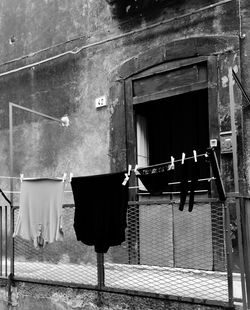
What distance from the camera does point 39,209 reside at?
6.02 m

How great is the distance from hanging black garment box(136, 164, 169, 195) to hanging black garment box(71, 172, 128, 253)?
25cm

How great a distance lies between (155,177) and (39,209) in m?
1.79

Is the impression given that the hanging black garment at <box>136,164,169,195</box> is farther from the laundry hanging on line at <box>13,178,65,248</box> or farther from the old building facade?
the old building facade

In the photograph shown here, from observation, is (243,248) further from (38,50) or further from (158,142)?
(38,50)

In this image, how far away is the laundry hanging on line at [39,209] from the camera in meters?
5.91

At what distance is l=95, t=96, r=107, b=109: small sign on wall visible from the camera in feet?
25.8

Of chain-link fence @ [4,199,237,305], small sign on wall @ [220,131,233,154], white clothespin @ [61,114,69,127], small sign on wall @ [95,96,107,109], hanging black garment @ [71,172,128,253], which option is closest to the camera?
hanging black garment @ [71,172,128,253]

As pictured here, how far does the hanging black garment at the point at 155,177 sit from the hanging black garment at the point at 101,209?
0.25m

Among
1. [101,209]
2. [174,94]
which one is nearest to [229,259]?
[101,209]

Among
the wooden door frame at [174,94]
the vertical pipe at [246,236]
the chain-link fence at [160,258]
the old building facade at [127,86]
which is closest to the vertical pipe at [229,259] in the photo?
the vertical pipe at [246,236]

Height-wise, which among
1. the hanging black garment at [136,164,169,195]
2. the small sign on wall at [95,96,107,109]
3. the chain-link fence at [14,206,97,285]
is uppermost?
the small sign on wall at [95,96,107,109]

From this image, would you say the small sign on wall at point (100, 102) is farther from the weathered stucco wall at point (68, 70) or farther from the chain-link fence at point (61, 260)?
the chain-link fence at point (61, 260)

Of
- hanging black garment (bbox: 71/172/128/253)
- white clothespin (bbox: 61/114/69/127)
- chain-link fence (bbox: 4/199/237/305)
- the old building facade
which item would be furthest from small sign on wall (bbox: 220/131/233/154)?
white clothespin (bbox: 61/114/69/127)

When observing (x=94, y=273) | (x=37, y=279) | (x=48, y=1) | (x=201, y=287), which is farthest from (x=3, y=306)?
(x=48, y=1)
